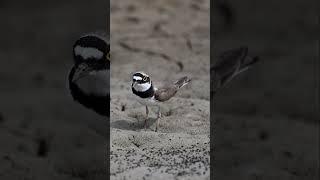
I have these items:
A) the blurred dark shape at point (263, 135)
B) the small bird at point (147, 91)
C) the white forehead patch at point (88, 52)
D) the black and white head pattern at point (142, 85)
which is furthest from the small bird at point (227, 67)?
the white forehead patch at point (88, 52)

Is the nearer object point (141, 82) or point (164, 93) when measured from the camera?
point (141, 82)

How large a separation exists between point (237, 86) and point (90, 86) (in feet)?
6.32

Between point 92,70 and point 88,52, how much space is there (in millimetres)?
101

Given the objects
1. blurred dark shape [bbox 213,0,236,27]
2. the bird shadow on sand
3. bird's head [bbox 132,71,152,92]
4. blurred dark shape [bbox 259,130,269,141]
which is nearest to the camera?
bird's head [bbox 132,71,152,92]

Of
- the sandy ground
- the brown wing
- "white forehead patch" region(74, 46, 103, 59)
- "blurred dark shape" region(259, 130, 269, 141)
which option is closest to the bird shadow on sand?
the sandy ground

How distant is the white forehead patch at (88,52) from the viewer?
11.6 feet

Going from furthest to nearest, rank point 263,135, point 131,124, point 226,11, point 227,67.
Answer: point 226,11, point 227,67, point 263,135, point 131,124

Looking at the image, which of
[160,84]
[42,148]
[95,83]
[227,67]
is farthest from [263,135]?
[42,148]

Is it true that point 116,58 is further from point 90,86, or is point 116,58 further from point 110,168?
point 110,168

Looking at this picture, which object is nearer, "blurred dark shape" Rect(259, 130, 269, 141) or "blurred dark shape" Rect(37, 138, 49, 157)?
"blurred dark shape" Rect(37, 138, 49, 157)

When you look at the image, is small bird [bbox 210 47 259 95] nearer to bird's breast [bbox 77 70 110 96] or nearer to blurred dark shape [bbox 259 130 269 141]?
blurred dark shape [bbox 259 130 269 141]

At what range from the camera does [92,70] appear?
3.58 m

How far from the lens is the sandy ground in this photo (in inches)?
128

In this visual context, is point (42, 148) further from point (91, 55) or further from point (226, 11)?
point (226, 11)
